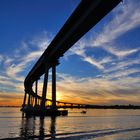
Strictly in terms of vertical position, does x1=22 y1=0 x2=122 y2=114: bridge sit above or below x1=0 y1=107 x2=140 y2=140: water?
above

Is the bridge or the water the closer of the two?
the water

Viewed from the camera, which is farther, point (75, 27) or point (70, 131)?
point (75, 27)

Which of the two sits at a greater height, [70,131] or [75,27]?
[75,27]

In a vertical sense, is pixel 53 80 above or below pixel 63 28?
below

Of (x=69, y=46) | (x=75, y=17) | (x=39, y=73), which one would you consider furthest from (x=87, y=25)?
(x=39, y=73)

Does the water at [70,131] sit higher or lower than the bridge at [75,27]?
lower

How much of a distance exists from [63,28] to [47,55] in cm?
2631

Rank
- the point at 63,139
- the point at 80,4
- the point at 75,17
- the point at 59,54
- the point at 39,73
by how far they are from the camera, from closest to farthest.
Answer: the point at 63,139 < the point at 80,4 < the point at 75,17 < the point at 59,54 < the point at 39,73

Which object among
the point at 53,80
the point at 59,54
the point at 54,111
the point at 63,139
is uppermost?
the point at 59,54

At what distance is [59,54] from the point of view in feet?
329

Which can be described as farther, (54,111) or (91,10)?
(54,111)

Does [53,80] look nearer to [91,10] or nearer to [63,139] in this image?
[91,10]

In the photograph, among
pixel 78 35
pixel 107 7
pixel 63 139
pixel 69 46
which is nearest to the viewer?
pixel 63 139

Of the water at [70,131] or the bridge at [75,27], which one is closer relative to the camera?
the water at [70,131]
